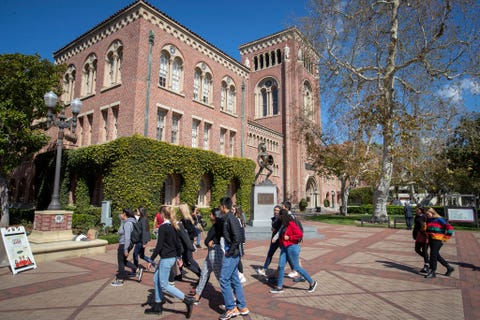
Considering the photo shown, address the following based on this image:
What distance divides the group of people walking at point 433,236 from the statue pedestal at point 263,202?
298 inches

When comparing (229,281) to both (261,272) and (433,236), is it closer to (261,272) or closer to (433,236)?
(261,272)

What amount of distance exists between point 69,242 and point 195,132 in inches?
543

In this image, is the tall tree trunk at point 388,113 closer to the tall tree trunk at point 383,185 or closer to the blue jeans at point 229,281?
the tall tree trunk at point 383,185

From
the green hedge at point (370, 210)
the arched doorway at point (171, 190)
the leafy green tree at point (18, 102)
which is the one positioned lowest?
the green hedge at point (370, 210)

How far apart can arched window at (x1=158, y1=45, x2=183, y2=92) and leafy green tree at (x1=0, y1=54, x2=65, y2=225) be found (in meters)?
7.16

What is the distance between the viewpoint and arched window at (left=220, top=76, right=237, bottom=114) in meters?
25.4

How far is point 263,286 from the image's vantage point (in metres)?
6.20

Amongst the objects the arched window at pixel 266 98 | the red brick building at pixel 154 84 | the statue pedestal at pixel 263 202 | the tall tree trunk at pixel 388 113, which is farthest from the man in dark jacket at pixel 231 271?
the arched window at pixel 266 98

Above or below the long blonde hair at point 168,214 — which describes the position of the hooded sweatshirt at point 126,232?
below

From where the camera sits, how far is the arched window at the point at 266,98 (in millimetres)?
44562

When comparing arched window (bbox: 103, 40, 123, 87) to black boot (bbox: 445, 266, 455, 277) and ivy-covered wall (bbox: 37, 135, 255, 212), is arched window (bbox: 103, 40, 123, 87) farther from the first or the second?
black boot (bbox: 445, 266, 455, 277)

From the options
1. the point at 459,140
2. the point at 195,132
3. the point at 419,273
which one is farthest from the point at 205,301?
the point at 459,140

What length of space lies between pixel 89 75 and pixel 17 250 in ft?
58.5

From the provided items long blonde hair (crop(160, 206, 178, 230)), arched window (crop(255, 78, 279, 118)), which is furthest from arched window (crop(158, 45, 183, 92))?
arched window (crop(255, 78, 279, 118))
